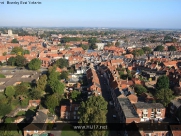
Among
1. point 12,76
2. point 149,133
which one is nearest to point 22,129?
point 149,133

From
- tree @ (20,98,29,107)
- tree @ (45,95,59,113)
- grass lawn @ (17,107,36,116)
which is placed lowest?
grass lawn @ (17,107,36,116)

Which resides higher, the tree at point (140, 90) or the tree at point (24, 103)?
the tree at point (140, 90)

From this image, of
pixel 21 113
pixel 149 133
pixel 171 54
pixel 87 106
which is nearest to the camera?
pixel 149 133

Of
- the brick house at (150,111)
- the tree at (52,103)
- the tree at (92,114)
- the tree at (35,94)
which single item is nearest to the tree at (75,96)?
the tree at (52,103)

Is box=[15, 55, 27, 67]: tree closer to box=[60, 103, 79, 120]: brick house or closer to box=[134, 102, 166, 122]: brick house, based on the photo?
box=[60, 103, 79, 120]: brick house

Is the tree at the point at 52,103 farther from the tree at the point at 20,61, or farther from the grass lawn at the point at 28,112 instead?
the tree at the point at 20,61

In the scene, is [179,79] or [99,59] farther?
[99,59]

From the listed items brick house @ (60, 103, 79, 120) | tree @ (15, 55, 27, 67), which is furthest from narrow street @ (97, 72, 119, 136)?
tree @ (15, 55, 27, 67)

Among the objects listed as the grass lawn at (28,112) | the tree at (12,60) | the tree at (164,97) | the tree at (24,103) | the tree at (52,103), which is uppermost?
the tree at (12,60)

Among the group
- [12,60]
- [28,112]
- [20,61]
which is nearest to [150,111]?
[28,112]

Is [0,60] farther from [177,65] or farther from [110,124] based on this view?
[177,65]

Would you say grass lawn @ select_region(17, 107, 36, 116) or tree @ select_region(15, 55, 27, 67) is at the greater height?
tree @ select_region(15, 55, 27, 67)
